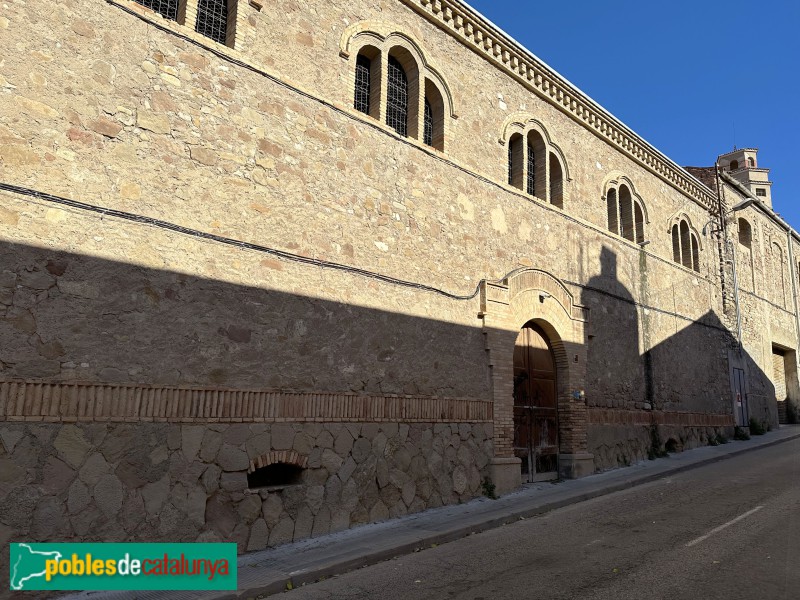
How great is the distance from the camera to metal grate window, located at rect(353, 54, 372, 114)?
8.95 metres

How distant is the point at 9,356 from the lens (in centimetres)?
518

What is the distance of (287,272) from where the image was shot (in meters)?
7.29

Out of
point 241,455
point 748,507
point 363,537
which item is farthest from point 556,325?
point 241,455

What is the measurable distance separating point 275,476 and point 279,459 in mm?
313

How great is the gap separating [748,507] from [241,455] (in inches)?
270

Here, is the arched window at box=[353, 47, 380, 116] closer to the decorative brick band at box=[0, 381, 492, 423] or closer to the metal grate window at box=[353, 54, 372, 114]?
the metal grate window at box=[353, 54, 372, 114]

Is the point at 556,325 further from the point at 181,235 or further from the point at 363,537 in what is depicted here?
the point at 181,235

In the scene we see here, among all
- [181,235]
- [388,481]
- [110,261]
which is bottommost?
[388,481]

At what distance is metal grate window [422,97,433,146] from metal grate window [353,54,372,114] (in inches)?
51.4

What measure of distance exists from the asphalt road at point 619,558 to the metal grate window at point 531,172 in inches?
239

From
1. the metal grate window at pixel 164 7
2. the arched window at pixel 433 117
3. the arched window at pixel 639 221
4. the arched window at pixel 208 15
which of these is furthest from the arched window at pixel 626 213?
the metal grate window at pixel 164 7

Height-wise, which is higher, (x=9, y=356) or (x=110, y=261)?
(x=110, y=261)

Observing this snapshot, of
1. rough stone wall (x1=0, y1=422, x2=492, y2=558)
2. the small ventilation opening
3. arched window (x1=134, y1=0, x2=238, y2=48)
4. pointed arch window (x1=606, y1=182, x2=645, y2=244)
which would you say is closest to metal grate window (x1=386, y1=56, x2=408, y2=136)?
arched window (x1=134, y1=0, x2=238, y2=48)
